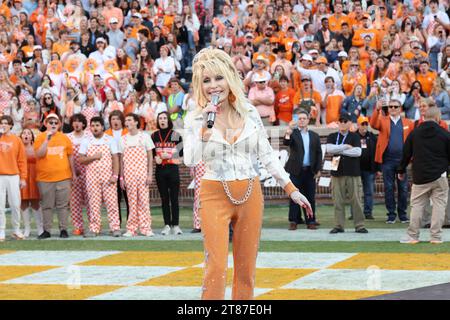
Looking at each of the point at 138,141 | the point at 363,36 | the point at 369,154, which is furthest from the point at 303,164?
the point at 363,36

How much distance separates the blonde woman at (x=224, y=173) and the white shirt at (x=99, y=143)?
9128 millimetres

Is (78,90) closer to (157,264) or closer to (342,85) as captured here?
(342,85)

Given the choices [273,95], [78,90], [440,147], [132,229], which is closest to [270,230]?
[132,229]

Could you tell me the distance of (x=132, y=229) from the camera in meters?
16.4

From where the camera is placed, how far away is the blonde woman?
288 inches

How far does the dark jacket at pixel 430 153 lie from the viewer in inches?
548

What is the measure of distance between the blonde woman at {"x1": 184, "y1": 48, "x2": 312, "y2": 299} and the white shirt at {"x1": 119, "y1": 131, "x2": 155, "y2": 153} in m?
9.02

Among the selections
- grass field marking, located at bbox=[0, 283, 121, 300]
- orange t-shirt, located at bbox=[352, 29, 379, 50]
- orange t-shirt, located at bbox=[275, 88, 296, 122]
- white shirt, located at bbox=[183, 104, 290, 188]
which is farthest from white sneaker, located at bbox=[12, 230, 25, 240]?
orange t-shirt, located at bbox=[352, 29, 379, 50]

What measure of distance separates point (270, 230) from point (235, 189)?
9317 mm

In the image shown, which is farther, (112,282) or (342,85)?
(342,85)

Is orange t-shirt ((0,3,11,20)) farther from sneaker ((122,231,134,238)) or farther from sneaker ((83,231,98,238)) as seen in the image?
sneaker ((122,231,134,238))

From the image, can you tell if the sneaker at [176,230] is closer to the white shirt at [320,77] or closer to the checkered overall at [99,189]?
the checkered overall at [99,189]

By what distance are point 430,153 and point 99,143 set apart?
17.6 ft
